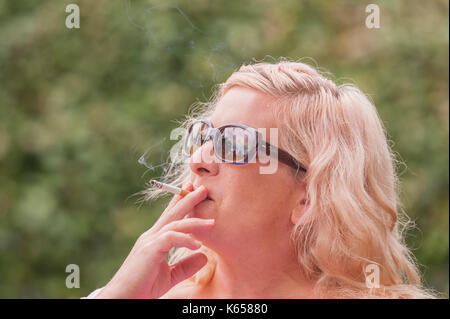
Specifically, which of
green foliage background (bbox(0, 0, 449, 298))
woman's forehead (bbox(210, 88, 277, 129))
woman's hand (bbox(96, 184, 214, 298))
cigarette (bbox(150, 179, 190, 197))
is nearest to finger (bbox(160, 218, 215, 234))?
woman's hand (bbox(96, 184, 214, 298))

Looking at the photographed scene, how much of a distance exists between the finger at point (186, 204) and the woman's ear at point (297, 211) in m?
0.29

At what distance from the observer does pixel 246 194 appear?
1.67 m

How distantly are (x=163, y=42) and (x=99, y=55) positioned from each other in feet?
2.20

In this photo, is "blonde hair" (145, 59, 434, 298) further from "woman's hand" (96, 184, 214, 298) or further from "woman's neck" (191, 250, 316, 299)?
"woman's hand" (96, 184, 214, 298)

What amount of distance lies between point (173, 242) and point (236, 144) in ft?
1.16

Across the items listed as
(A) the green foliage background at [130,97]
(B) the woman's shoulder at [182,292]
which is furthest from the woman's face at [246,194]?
(A) the green foliage background at [130,97]

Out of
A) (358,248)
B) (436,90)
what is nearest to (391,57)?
(436,90)

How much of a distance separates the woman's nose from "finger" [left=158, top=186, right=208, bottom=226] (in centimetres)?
6

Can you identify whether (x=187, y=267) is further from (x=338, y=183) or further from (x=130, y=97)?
(x=130, y=97)

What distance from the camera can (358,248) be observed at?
172cm

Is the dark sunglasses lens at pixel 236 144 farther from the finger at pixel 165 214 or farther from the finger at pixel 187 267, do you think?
the finger at pixel 187 267

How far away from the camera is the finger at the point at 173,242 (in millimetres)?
1607

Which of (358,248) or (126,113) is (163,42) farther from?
(358,248)
